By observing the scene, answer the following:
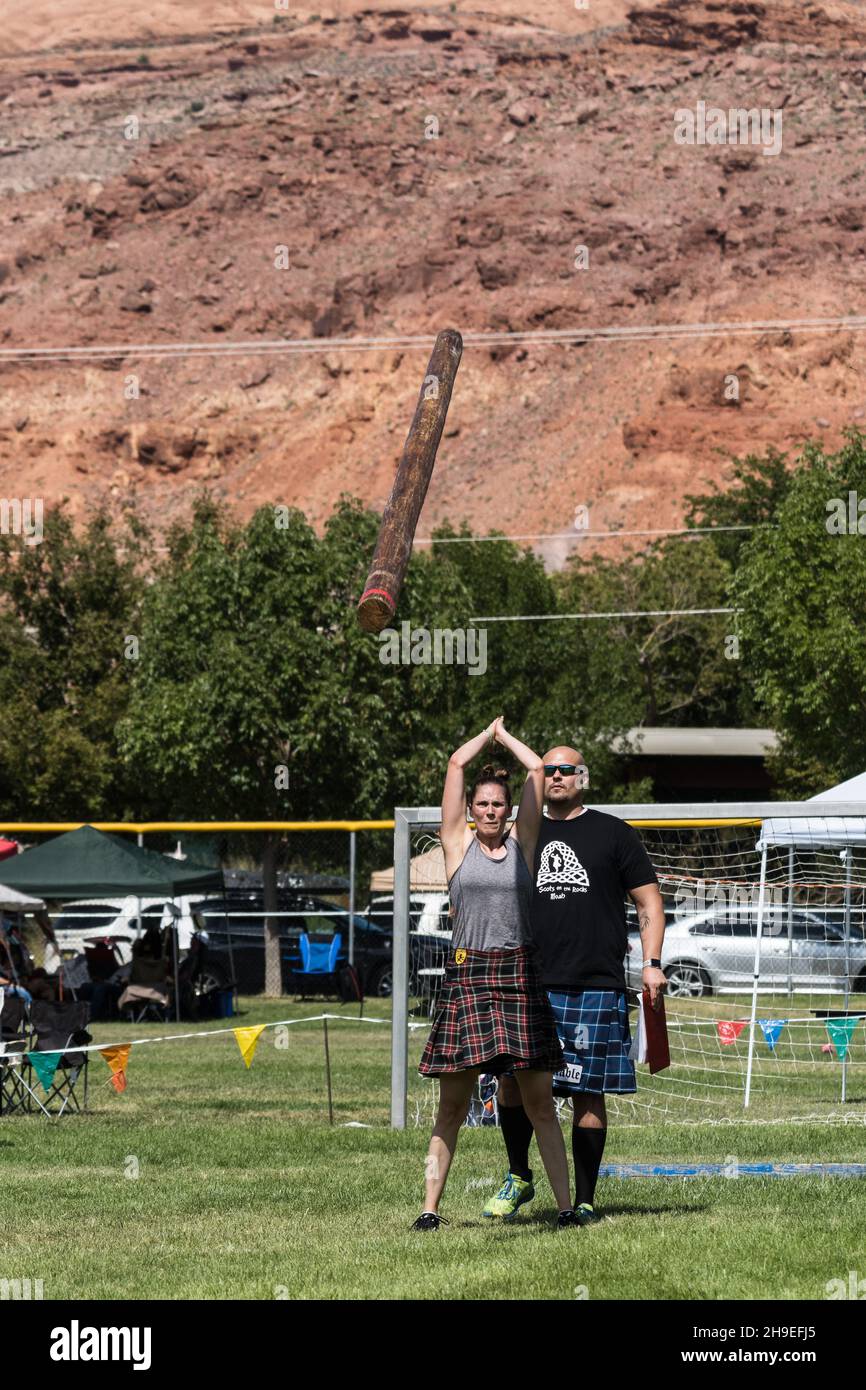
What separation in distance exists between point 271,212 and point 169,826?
301 ft

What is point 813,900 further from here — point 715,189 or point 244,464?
point 715,189

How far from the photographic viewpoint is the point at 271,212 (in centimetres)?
10931

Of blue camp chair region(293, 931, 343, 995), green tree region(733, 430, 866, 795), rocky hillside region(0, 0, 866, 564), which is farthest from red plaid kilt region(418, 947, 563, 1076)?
rocky hillside region(0, 0, 866, 564)

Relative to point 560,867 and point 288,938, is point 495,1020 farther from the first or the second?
point 288,938

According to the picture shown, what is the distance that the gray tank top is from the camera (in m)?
6.59

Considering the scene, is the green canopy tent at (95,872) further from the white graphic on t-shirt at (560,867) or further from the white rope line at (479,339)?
the white rope line at (479,339)

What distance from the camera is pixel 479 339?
90188 millimetres

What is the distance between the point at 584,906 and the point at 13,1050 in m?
6.80

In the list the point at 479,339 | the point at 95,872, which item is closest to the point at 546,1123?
the point at 95,872

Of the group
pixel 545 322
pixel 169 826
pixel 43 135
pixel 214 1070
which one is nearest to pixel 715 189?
pixel 545 322

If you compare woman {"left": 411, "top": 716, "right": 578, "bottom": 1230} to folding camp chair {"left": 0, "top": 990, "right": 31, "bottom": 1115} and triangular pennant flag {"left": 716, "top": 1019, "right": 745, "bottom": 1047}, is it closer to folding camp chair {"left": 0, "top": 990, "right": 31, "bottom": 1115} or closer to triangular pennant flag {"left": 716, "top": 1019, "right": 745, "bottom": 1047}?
folding camp chair {"left": 0, "top": 990, "right": 31, "bottom": 1115}

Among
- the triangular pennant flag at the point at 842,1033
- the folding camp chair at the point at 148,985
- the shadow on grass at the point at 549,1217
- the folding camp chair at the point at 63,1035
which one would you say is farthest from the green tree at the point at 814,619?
the shadow on grass at the point at 549,1217

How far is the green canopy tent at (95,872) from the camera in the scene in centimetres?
2034

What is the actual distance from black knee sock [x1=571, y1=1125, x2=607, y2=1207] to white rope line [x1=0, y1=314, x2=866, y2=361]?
247ft
